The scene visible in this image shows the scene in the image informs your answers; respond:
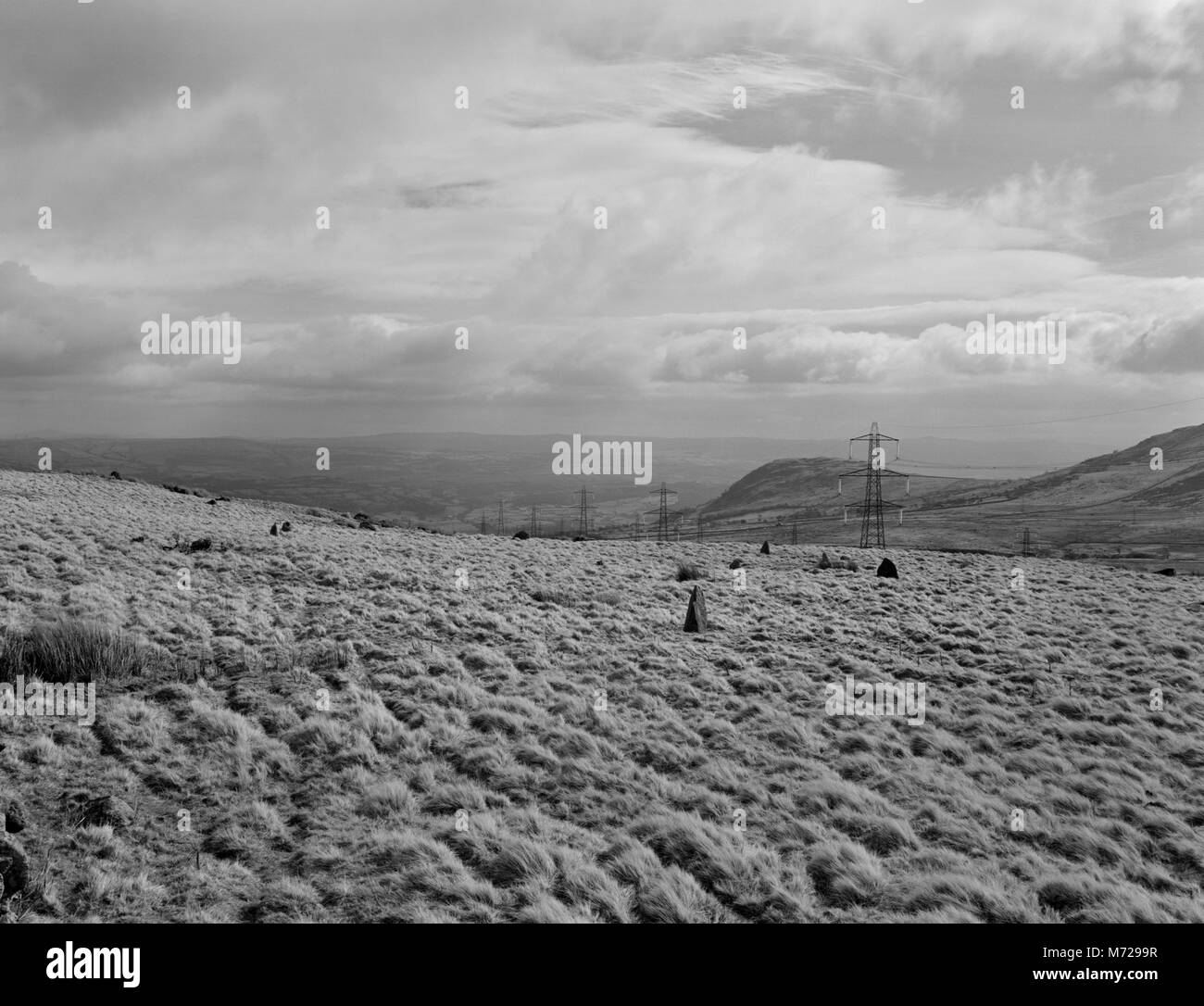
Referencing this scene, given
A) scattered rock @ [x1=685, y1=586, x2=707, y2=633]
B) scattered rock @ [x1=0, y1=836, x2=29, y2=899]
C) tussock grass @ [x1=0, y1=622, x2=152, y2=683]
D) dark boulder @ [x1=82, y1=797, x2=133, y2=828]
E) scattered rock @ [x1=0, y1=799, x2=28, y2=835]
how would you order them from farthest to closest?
Answer: scattered rock @ [x1=685, y1=586, x2=707, y2=633]
tussock grass @ [x1=0, y1=622, x2=152, y2=683]
dark boulder @ [x1=82, y1=797, x2=133, y2=828]
scattered rock @ [x1=0, y1=799, x2=28, y2=835]
scattered rock @ [x1=0, y1=836, x2=29, y2=899]

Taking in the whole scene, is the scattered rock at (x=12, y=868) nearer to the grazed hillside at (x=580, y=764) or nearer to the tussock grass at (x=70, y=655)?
the grazed hillside at (x=580, y=764)

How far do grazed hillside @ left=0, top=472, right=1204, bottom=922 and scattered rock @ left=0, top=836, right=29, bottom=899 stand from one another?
0.36 feet

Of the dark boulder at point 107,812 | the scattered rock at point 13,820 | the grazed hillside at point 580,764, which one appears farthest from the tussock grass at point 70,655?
the scattered rock at point 13,820

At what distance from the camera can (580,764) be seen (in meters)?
10.2

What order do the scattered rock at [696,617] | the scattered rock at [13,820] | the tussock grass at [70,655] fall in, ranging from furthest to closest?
1. the scattered rock at [696,617]
2. the tussock grass at [70,655]
3. the scattered rock at [13,820]

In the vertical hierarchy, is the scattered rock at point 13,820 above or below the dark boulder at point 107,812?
above

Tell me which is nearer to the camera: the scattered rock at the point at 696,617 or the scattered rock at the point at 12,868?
the scattered rock at the point at 12,868

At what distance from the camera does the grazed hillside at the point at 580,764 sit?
692 centimetres

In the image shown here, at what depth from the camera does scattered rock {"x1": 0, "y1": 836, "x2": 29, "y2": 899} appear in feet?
20.2

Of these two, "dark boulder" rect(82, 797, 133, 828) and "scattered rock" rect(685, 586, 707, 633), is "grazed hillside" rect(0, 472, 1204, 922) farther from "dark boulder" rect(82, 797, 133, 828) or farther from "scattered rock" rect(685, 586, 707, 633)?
"scattered rock" rect(685, 586, 707, 633)

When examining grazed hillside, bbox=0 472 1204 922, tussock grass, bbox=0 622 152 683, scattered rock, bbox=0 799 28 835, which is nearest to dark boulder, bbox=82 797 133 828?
grazed hillside, bbox=0 472 1204 922

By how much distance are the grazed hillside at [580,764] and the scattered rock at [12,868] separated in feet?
0.36

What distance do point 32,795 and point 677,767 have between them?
7.99m
